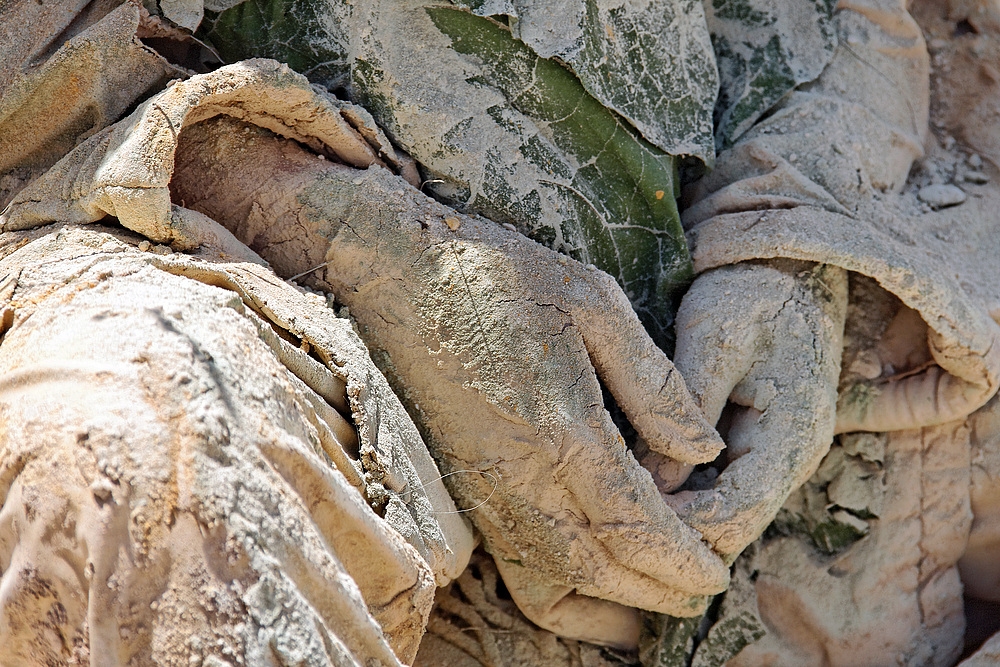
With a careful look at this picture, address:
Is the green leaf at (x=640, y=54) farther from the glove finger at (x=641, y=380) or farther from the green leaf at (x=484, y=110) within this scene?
the glove finger at (x=641, y=380)

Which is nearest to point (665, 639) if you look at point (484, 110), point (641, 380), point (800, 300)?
point (641, 380)

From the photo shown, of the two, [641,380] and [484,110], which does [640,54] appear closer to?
[484,110]

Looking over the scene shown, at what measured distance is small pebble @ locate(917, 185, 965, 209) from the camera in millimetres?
2379

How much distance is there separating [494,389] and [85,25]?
3.17 feet

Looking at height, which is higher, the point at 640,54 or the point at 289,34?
the point at 289,34

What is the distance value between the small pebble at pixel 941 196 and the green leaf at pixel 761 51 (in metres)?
0.40

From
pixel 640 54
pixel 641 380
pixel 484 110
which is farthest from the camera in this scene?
pixel 640 54

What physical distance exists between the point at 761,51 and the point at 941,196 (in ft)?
1.82

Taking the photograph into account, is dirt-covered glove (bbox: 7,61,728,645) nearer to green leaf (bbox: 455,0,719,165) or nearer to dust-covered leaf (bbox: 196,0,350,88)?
dust-covered leaf (bbox: 196,0,350,88)

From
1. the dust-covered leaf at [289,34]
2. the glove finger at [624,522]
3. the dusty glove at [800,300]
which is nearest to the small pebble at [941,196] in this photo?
the dusty glove at [800,300]

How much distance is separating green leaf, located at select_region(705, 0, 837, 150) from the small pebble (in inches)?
15.9

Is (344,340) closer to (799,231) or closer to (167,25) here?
(167,25)

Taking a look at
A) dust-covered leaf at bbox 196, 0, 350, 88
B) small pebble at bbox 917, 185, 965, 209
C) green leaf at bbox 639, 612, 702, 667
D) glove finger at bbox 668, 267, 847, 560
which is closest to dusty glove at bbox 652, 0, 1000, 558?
glove finger at bbox 668, 267, 847, 560

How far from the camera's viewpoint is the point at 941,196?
2383 mm
